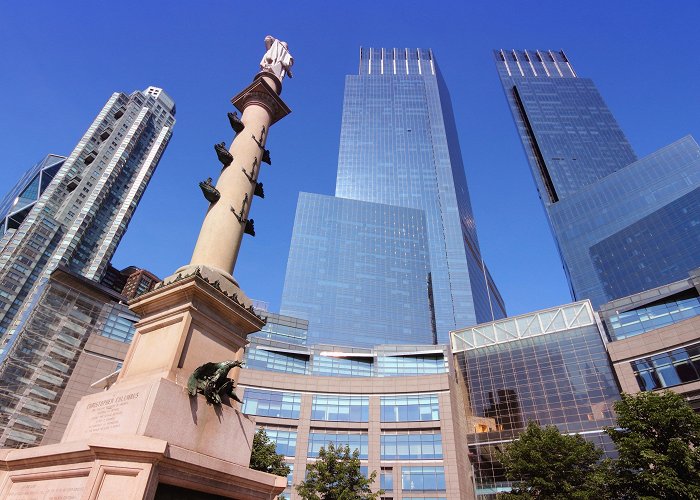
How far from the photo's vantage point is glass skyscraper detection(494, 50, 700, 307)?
11881 cm

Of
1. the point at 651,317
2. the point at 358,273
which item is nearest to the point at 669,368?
the point at 651,317

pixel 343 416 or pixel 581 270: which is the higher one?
pixel 581 270

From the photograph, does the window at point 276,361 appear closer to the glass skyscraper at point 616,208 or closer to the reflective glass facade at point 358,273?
the reflective glass facade at point 358,273

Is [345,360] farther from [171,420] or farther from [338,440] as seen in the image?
[171,420]

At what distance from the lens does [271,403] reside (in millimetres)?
51000

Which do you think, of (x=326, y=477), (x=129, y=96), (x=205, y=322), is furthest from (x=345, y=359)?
(x=129, y=96)

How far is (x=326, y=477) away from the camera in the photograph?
27922 millimetres

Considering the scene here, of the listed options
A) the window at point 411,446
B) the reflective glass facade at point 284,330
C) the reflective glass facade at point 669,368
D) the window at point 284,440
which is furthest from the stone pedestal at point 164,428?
the reflective glass facade at point 284,330

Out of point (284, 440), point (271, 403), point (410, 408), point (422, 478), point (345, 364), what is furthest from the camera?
point (345, 364)

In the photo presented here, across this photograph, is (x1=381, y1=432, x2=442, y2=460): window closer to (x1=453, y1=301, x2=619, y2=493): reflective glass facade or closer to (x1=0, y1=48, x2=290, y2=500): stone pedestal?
(x1=453, y1=301, x2=619, y2=493): reflective glass facade

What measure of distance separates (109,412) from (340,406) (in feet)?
151

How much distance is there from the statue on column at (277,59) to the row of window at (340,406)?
42.0 meters

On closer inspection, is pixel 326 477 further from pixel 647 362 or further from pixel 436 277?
pixel 436 277

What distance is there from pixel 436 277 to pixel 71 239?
119m
